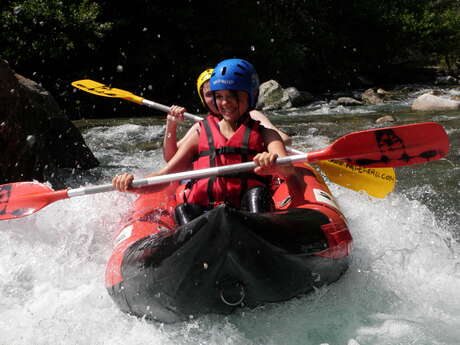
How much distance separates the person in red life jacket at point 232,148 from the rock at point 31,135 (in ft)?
6.92

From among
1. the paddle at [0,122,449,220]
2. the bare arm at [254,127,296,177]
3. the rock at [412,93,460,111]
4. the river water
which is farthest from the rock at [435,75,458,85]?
the bare arm at [254,127,296,177]

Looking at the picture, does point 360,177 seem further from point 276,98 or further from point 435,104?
point 276,98

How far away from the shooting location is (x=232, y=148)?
2945 mm

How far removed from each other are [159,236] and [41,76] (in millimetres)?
10172

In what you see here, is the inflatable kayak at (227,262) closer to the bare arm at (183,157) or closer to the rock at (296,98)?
the bare arm at (183,157)

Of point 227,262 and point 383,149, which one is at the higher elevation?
point 383,149

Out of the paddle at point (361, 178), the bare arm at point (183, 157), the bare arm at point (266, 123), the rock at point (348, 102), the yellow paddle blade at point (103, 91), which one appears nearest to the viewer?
the bare arm at point (183, 157)

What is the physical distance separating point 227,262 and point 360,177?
1791 mm

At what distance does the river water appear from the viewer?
97.5 inches

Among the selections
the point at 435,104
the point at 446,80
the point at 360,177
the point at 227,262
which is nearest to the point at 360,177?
the point at 360,177

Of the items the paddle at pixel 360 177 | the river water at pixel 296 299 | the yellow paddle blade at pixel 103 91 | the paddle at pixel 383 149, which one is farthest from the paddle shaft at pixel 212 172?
the yellow paddle blade at pixel 103 91

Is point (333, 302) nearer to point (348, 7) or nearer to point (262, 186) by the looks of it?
point (262, 186)

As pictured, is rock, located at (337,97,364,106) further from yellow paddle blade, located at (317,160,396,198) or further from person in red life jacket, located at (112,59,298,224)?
person in red life jacket, located at (112,59,298,224)

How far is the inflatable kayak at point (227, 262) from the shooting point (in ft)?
6.93
